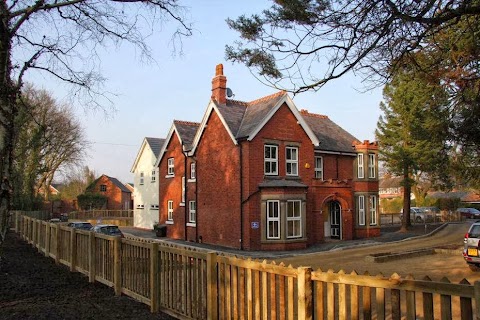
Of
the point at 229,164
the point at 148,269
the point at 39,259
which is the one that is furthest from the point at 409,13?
the point at 229,164

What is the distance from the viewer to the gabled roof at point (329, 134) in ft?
95.2

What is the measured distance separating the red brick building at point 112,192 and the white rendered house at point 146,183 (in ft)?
107

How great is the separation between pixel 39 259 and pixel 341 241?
59.6ft

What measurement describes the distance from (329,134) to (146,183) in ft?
60.8

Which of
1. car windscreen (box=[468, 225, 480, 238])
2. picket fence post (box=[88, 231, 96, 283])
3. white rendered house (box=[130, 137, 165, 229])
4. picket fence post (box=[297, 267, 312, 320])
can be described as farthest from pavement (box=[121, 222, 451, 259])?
picket fence post (box=[297, 267, 312, 320])

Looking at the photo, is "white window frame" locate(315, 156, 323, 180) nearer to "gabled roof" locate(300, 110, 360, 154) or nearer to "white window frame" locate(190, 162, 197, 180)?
"gabled roof" locate(300, 110, 360, 154)

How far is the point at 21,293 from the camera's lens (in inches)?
352

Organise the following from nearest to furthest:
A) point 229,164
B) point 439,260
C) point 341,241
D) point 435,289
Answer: point 435,289
point 439,260
point 229,164
point 341,241

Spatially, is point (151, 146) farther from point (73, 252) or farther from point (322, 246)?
point (73, 252)

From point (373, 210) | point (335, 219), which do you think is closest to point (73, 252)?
point (335, 219)

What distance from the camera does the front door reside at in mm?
28250

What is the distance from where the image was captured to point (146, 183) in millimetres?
40625

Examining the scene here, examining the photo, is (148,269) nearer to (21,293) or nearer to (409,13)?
(21,293)

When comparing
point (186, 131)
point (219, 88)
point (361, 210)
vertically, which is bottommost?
point (361, 210)
